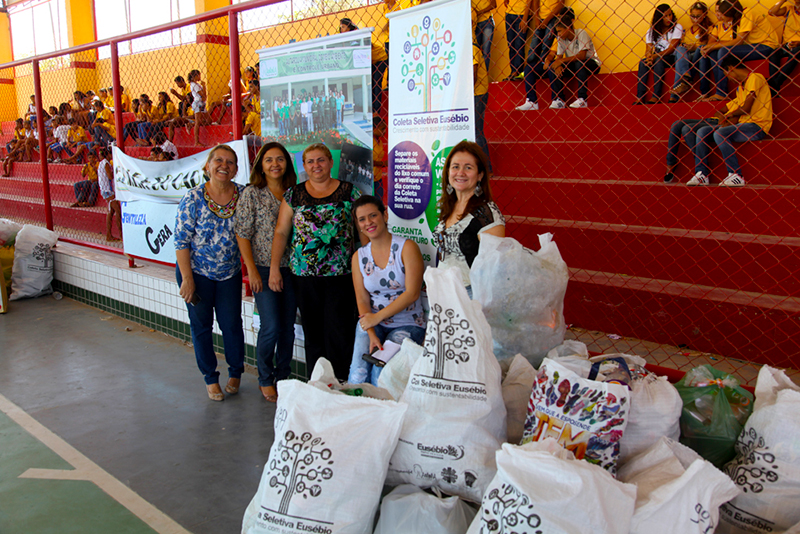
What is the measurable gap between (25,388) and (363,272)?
2.63 m

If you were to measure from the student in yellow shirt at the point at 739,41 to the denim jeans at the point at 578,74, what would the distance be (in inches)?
42.7

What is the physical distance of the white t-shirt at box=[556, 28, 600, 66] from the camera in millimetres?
5504

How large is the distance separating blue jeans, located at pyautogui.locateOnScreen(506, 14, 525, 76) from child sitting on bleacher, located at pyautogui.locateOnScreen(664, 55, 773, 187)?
2.01 m

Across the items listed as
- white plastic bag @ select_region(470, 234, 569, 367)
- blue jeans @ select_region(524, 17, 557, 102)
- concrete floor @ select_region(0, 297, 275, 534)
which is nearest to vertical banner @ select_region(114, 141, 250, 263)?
concrete floor @ select_region(0, 297, 275, 534)

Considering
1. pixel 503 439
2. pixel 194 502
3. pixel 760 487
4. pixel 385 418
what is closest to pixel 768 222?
pixel 760 487

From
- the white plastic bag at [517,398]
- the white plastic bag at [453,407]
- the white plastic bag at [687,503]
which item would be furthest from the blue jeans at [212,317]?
the white plastic bag at [687,503]

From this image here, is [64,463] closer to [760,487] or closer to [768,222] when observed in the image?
[760,487]

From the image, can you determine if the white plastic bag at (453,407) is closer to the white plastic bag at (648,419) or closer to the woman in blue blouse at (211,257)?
the white plastic bag at (648,419)

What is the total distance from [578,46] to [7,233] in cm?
621

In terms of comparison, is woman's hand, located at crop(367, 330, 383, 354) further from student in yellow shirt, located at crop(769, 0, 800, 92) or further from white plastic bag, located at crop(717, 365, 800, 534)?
student in yellow shirt, located at crop(769, 0, 800, 92)

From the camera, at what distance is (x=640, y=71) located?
536 cm

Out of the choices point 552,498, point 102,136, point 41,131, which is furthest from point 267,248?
point 102,136

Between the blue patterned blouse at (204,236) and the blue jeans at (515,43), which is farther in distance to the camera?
the blue jeans at (515,43)

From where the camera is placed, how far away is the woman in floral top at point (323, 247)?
320cm
